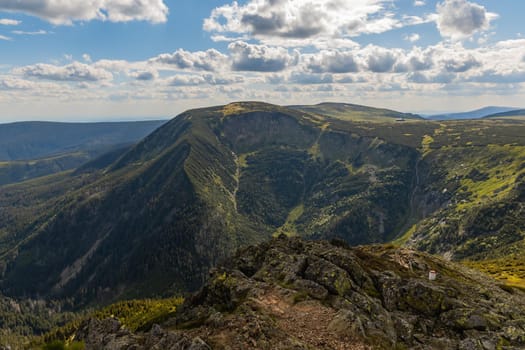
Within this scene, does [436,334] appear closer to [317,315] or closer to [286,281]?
[317,315]

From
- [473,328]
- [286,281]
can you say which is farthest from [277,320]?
[473,328]

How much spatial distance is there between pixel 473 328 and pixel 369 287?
17090 millimetres

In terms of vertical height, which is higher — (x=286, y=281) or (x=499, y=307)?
(x=286, y=281)

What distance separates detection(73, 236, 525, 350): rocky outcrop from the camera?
141 ft

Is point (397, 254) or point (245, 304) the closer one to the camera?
point (245, 304)

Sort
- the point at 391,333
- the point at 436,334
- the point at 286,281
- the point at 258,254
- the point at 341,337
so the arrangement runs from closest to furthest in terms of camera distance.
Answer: the point at 341,337, the point at 391,333, the point at 436,334, the point at 286,281, the point at 258,254

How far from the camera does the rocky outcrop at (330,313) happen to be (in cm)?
4306

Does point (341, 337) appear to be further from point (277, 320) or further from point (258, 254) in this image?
point (258, 254)

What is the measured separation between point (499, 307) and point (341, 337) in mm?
36965

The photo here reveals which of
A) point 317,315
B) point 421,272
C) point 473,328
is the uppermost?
point 317,315

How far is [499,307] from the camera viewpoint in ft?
199

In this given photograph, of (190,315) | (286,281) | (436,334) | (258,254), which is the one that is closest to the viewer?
(436,334)

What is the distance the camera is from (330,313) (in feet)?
164

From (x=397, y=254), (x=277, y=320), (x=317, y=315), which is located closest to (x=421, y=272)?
(x=397, y=254)
